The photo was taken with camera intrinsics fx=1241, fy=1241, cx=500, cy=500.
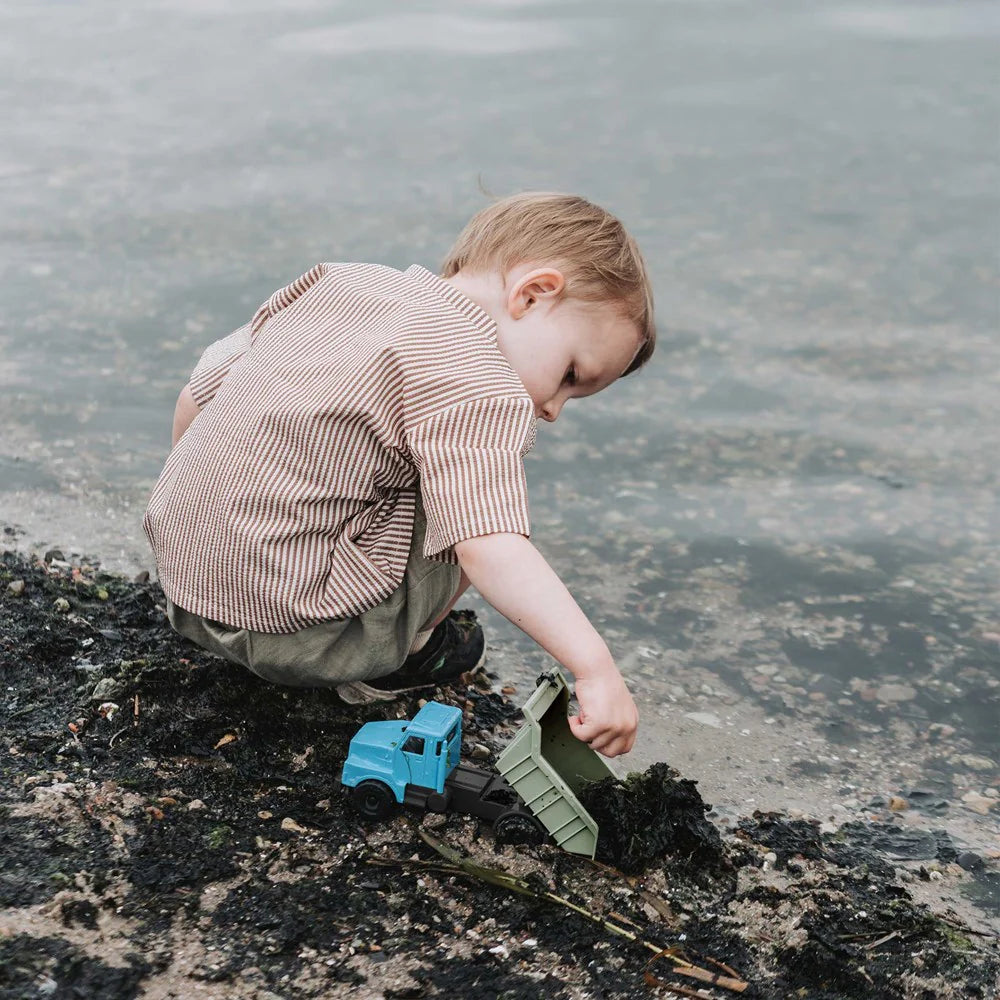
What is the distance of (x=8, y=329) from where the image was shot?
17.1 ft

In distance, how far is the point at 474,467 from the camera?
87.8 inches

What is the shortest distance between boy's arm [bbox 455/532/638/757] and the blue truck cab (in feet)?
1.19

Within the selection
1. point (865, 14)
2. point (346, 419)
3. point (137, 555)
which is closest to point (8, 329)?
point (137, 555)

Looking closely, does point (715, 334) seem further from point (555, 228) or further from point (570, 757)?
point (570, 757)

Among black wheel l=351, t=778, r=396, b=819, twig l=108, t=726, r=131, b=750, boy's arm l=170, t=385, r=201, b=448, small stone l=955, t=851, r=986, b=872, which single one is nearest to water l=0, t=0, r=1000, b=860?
small stone l=955, t=851, r=986, b=872

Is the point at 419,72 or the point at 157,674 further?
the point at 419,72

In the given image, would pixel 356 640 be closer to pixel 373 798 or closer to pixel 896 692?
pixel 373 798

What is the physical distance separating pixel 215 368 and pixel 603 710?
4.13 ft

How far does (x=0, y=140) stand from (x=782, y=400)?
4.89m

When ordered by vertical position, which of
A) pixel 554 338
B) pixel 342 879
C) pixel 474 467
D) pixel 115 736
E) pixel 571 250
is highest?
pixel 571 250

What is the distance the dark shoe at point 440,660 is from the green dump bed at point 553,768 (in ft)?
1.43

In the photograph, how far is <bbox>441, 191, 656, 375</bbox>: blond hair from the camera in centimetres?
271

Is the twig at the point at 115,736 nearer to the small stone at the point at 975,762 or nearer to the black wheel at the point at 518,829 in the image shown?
the black wheel at the point at 518,829

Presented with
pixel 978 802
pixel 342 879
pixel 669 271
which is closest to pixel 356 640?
pixel 342 879
